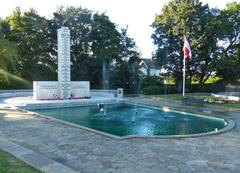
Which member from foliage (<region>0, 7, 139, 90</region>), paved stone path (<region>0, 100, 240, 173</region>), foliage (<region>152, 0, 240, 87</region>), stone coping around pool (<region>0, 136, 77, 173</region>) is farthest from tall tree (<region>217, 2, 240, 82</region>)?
stone coping around pool (<region>0, 136, 77, 173</region>)

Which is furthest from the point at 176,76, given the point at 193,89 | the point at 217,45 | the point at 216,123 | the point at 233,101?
the point at 216,123

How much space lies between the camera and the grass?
625 centimetres

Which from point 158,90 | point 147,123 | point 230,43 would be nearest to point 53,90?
point 147,123

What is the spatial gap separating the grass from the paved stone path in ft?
3.46

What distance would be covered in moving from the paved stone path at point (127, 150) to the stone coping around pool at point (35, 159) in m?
0.41

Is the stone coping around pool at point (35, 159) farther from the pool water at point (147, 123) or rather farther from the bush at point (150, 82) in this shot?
the bush at point (150, 82)

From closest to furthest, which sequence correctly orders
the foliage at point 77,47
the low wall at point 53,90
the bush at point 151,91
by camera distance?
the low wall at point 53,90, the bush at point 151,91, the foliage at point 77,47

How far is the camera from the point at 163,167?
7277mm

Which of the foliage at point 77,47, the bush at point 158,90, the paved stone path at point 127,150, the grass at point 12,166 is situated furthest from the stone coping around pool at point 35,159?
the foliage at point 77,47

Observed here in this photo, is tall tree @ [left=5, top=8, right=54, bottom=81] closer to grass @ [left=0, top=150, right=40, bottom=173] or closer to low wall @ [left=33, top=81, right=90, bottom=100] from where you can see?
low wall @ [left=33, top=81, right=90, bottom=100]

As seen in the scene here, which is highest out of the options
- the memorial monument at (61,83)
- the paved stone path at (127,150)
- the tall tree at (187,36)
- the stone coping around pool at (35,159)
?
the tall tree at (187,36)

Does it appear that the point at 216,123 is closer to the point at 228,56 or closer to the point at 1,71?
the point at 1,71

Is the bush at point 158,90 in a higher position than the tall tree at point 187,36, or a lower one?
lower

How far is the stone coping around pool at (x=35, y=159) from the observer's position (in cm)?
655
